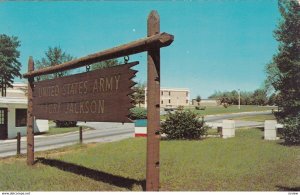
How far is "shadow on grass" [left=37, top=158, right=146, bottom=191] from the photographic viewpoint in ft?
20.1

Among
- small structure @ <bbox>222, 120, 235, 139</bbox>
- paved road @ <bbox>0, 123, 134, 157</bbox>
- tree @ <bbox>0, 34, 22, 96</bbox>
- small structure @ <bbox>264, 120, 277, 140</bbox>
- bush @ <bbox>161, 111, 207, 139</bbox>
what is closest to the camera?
small structure @ <bbox>264, 120, 277, 140</bbox>

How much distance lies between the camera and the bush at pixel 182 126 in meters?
14.8

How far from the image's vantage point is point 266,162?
864 centimetres

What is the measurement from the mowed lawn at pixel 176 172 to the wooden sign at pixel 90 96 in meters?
1.29

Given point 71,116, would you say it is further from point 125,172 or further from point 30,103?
point 30,103

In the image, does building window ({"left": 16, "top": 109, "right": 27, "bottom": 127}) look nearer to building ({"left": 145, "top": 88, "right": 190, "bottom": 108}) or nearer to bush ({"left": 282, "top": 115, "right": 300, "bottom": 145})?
bush ({"left": 282, "top": 115, "right": 300, "bottom": 145})

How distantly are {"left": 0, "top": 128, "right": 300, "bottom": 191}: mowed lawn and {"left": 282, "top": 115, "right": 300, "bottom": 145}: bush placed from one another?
1580 mm

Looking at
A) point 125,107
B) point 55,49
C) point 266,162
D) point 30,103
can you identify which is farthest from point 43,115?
point 55,49

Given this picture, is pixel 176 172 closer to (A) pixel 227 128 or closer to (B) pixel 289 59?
(A) pixel 227 128

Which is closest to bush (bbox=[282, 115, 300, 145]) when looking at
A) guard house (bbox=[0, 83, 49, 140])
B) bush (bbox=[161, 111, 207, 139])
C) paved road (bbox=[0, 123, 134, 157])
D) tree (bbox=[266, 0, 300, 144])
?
tree (bbox=[266, 0, 300, 144])

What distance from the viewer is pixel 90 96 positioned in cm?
587

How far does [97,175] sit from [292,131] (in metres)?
8.37

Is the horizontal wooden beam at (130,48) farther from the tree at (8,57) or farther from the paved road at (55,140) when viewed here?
the tree at (8,57)

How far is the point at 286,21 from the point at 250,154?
972 cm
